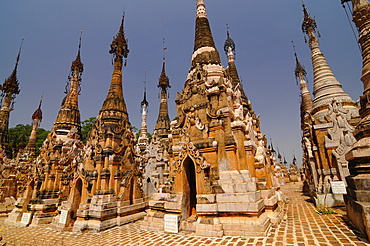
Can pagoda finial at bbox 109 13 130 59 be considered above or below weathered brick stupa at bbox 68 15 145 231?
above

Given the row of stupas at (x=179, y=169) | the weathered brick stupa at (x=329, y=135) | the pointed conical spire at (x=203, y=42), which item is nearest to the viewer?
the row of stupas at (x=179, y=169)

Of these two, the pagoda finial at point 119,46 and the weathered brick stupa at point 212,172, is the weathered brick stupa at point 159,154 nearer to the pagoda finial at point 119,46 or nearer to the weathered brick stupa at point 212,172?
the weathered brick stupa at point 212,172

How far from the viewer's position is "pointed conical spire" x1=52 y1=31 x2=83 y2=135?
1656 cm

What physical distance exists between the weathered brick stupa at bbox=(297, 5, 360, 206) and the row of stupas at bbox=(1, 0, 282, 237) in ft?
10.6


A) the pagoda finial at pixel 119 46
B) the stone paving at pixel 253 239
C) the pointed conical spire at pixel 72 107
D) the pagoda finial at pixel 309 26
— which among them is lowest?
the stone paving at pixel 253 239

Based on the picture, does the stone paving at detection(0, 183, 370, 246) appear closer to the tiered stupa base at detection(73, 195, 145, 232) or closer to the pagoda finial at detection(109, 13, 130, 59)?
the tiered stupa base at detection(73, 195, 145, 232)

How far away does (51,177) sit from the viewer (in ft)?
45.2

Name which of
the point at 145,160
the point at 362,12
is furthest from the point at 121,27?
the point at 362,12

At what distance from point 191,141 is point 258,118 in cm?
762

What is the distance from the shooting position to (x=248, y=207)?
658 cm

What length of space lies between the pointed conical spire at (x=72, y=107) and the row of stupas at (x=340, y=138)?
62.0 feet

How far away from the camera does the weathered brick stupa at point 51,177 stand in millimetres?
12664

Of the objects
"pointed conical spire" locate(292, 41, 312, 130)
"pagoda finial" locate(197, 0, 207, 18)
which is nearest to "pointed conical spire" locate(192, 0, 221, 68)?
"pagoda finial" locate(197, 0, 207, 18)

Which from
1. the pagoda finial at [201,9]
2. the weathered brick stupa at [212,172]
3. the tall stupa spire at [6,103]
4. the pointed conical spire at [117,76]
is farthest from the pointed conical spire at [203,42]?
the tall stupa spire at [6,103]
